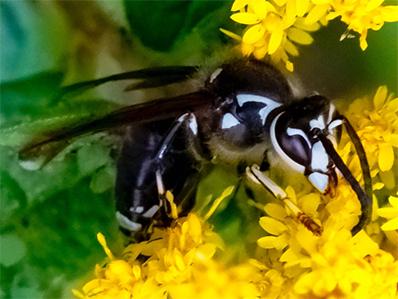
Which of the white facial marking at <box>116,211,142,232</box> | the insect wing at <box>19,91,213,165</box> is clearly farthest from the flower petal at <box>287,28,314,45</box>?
the white facial marking at <box>116,211,142,232</box>

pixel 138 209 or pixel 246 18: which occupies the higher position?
pixel 246 18

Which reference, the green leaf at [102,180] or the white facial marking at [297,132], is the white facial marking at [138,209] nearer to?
the green leaf at [102,180]

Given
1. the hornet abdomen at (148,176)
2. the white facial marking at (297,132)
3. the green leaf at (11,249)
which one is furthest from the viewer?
the green leaf at (11,249)

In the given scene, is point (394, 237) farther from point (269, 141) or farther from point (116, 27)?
point (116, 27)

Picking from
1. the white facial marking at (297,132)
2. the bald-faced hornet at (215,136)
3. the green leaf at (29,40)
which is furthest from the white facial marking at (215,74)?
the green leaf at (29,40)

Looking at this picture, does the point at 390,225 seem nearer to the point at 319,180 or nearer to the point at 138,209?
the point at 319,180

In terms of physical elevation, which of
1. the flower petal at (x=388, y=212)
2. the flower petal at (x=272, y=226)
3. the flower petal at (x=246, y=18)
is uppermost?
the flower petal at (x=246, y=18)

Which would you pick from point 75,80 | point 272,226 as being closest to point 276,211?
point 272,226
